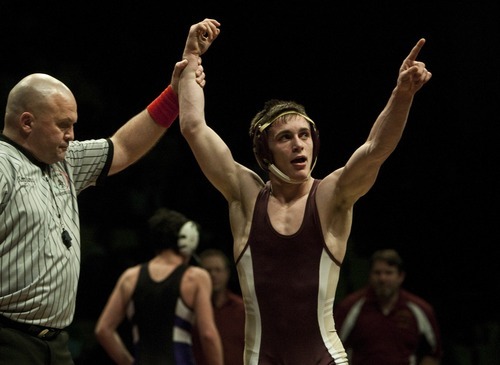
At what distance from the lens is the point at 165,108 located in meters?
3.80

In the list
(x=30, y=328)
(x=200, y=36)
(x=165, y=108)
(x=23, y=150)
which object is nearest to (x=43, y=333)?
(x=30, y=328)

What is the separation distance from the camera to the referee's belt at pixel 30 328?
128 inches

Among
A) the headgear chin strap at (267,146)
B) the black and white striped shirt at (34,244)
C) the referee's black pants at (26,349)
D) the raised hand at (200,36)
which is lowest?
the referee's black pants at (26,349)

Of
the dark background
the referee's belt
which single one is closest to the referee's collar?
the referee's belt

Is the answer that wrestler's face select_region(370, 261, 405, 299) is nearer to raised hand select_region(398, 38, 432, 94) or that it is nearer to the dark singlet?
the dark singlet

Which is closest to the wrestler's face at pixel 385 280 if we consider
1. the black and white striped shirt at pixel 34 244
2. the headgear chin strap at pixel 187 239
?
the headgear chin strap at pixel 187 239

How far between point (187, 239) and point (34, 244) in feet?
6.22

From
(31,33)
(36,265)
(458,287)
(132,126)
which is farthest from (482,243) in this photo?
(36,265)

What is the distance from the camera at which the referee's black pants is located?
3.22 metres

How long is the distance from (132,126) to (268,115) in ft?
2.09

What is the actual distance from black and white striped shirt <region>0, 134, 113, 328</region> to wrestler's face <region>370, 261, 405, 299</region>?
2724 millimetres

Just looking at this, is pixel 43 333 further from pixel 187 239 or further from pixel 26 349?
pixel 187 239

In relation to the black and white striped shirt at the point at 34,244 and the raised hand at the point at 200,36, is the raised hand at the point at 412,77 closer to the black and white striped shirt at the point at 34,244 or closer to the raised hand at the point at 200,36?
the raised hand at the point at 200,36

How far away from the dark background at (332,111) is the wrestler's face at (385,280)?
1846mm
